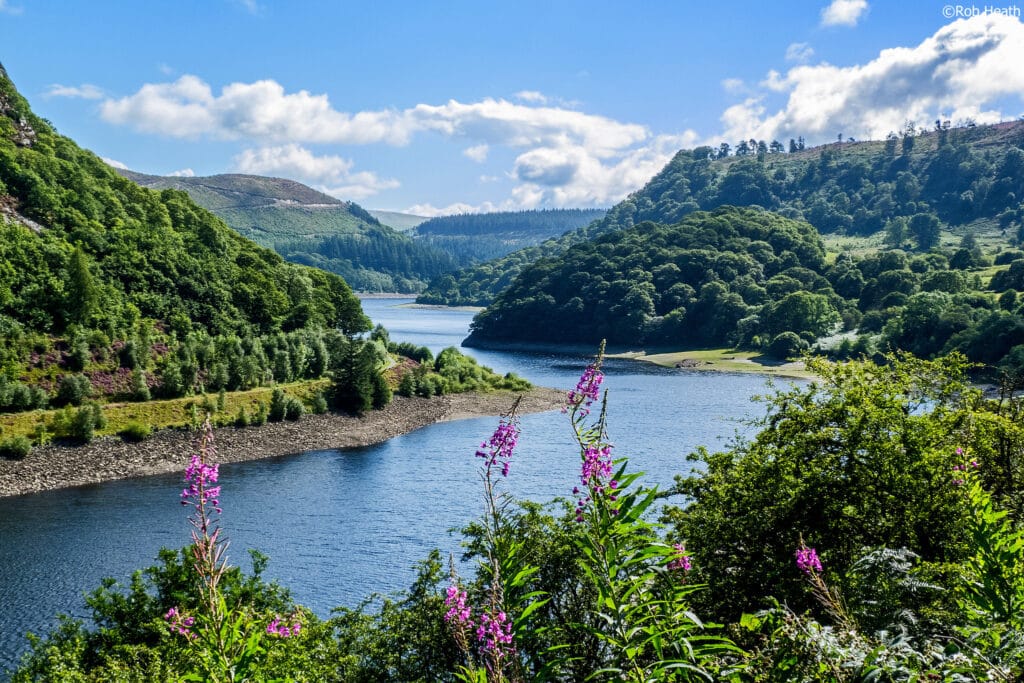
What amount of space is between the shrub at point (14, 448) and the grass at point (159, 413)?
4.64ft

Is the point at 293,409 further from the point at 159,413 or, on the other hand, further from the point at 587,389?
the point at 587,389

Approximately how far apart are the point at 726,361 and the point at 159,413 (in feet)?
277

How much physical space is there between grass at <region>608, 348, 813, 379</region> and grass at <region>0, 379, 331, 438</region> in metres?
64.4

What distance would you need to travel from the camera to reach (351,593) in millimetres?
34375

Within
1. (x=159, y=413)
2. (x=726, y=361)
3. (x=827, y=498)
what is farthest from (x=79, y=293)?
(x=726, y=361)

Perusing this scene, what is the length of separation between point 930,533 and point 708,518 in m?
5.09

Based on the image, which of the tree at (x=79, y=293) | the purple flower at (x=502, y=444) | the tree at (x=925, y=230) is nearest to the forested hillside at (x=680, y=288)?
the tree at (x=925, y=230)

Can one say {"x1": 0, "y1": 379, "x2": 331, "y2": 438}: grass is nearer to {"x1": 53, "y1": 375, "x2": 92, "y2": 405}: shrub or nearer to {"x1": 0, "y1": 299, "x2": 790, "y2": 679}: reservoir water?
{"x1": 53, "y1": 375, "x2": 92, "y2": 405}: shrub

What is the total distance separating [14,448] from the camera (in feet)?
177

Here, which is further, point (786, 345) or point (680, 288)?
point (680, 288)

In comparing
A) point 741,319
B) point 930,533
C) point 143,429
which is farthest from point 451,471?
point 741,319

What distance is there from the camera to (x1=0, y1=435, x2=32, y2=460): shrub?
53.8 m

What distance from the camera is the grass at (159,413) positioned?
5738 cm

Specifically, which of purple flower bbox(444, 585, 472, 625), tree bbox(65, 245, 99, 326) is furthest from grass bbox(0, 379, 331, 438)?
purple flower bbox(444, 585, 472, 625)
